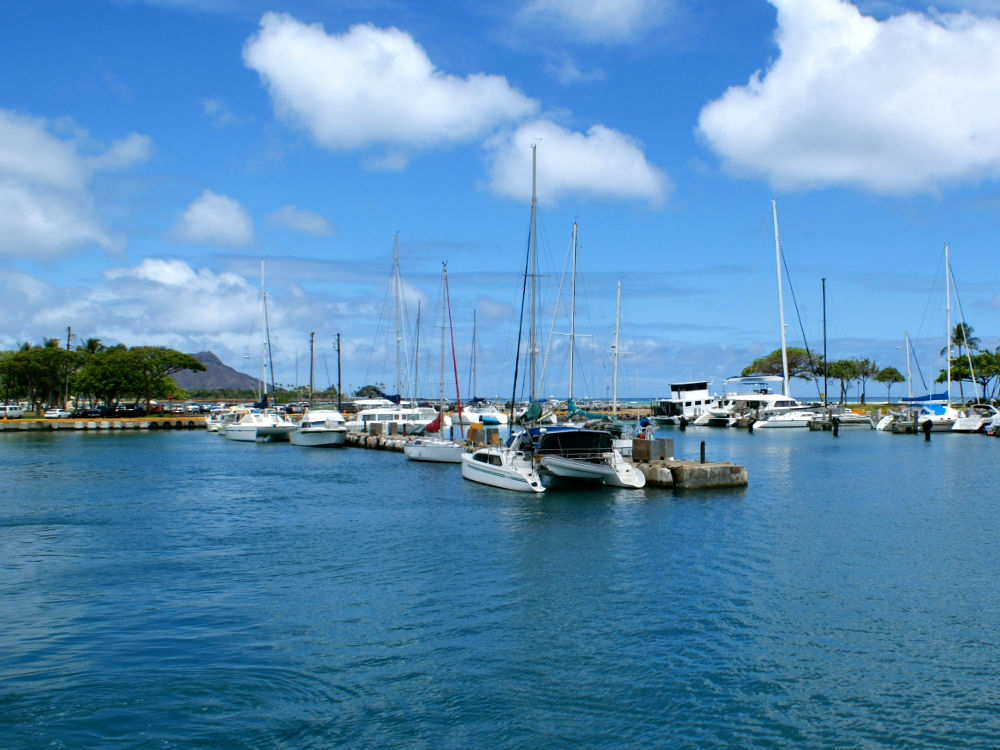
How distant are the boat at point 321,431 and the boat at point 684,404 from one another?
48951 mm

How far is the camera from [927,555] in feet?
72.0

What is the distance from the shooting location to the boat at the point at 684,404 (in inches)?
4114

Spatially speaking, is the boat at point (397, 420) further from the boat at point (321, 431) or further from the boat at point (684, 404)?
the boat at point (684, 404)

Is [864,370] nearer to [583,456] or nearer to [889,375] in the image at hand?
[889,375]

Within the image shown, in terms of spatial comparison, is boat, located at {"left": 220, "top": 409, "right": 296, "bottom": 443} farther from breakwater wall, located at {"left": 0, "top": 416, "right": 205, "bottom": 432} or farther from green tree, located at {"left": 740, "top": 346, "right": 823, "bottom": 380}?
green tree, located at {"left": 740, "top": 346, "right": 823, "bottom": 380}

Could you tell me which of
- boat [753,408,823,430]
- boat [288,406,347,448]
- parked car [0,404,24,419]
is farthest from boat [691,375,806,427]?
parked car [0,404,24,419]

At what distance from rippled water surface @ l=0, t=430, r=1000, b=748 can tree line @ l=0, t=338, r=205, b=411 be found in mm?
84415

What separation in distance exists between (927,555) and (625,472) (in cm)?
1475

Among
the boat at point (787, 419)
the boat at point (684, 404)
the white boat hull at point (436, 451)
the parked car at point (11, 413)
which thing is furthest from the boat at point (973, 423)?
the parked car at point (11, 413)

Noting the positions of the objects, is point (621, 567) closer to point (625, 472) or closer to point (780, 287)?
point (625, 472)

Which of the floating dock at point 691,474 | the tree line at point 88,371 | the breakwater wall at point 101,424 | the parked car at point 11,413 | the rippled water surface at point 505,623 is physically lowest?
the rippled water surface at point 505,623

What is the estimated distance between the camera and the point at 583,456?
1391 inches

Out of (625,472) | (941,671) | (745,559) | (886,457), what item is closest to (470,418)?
(886,457)

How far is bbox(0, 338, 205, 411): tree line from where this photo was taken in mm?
110188
